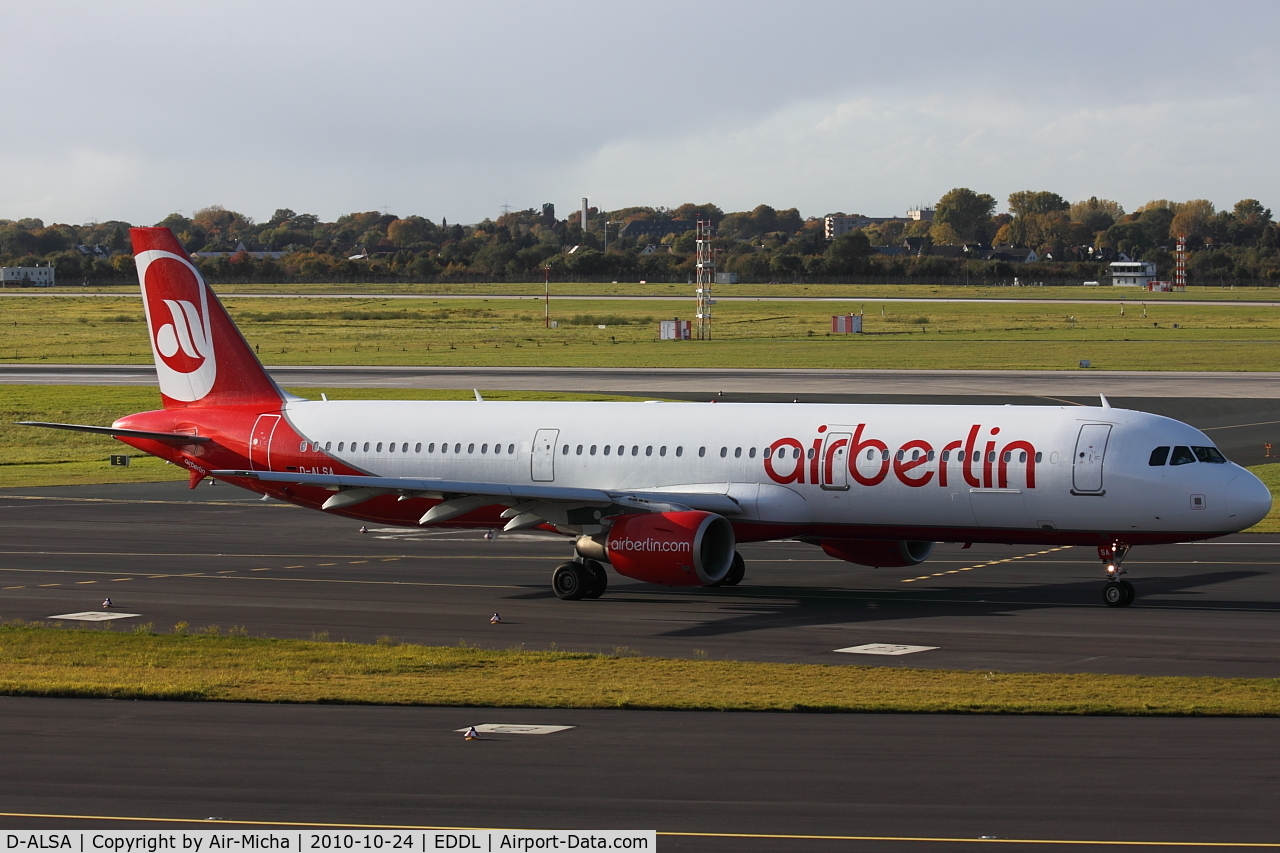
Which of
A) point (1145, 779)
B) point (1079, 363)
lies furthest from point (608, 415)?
point (1079, 363)

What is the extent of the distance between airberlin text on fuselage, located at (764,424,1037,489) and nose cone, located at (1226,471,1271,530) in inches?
168

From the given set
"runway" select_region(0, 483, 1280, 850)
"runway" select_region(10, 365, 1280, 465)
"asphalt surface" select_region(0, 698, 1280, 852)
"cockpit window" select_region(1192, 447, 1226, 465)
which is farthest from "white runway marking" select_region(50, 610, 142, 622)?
"runway" select_region(10, 365, 1280, 465)

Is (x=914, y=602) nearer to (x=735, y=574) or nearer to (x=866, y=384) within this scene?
(x=735, y=574)

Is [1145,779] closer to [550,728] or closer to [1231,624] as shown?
[550,728]

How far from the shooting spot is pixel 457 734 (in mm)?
22250

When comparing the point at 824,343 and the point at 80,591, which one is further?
the point at 824,343

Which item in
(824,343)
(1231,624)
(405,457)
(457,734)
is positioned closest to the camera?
(457,734)

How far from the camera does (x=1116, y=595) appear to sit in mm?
34219

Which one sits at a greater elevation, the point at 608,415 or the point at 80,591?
the point at 608,415

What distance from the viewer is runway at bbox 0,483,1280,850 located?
17.7 metres

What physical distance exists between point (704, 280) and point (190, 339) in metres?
113

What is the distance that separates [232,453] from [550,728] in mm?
22261

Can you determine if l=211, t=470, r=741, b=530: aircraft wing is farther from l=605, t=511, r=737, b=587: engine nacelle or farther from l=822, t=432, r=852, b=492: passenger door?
l=822, t=432, r=852, b=492: passenger door

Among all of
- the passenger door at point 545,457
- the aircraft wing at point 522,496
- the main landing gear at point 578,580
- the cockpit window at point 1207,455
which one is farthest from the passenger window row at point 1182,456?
the passenger door at point 545,457
